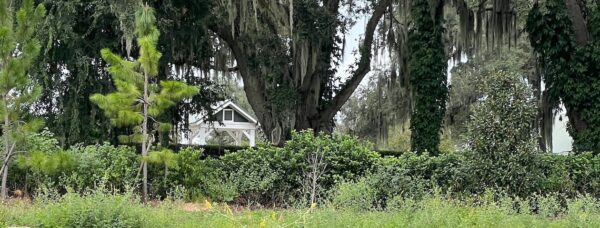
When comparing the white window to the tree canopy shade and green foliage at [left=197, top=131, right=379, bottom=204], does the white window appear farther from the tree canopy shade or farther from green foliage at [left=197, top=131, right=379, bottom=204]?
green foliage at [left=197, top=131, right=379, bottom=204]

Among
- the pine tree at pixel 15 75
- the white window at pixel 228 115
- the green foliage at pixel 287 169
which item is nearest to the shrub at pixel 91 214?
the pine tree at pixel 15 75

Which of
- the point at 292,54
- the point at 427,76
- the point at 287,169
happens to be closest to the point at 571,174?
the point at 287,169

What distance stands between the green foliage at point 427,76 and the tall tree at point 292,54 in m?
1.47

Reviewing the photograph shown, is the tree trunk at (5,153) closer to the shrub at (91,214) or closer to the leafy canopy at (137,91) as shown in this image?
the leafy canopy at (137,91)

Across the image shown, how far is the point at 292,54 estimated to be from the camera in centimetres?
1506

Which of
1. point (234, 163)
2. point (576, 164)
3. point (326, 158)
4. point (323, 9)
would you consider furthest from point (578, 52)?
point (234, 163)

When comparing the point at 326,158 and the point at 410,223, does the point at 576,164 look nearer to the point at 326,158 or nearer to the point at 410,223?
the point at 326,158

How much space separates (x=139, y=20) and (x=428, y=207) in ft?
16.8

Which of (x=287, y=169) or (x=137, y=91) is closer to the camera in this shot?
(x=137, y=91)

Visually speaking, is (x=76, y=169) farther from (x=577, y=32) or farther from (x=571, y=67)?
(x=577, y=32)

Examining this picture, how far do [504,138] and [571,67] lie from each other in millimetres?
5161

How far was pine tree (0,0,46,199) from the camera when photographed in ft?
25.4

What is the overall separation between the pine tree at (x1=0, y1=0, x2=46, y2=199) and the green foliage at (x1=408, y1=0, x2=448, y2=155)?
8505 millimetres

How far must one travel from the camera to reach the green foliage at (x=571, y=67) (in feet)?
40.8
